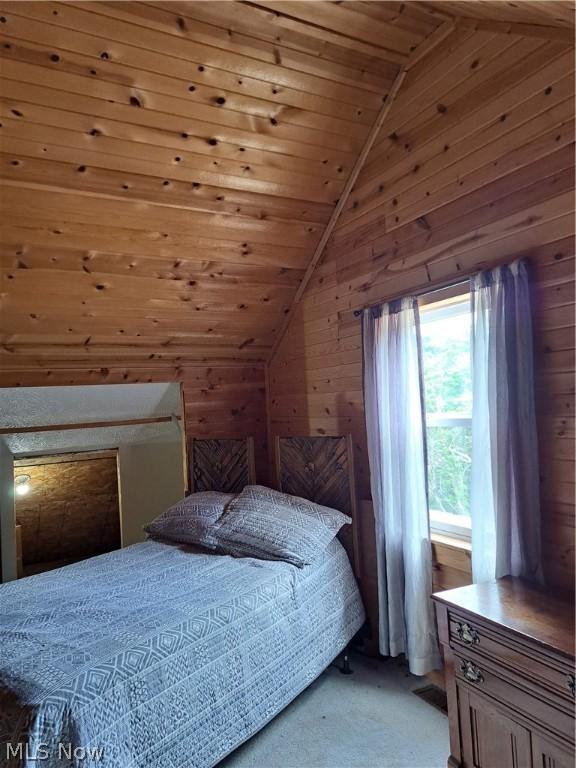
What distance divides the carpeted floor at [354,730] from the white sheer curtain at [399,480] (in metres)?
0.19

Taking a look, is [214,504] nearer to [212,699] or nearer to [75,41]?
[212,699]

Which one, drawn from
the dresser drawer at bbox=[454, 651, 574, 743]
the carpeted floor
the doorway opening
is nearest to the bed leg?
the carpeted floor

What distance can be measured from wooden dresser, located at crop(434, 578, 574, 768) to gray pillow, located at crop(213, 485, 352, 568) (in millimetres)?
979

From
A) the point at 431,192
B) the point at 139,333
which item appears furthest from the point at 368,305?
the point at 139,333

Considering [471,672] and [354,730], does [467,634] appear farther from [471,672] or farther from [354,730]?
[354,730]

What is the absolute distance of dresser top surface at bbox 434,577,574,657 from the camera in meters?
1.51

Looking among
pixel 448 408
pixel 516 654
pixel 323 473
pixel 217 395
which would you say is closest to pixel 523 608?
pixel 516 654

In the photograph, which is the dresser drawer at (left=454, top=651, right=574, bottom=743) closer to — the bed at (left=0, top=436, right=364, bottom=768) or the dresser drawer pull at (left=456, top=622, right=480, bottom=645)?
the dresser drawer pull at (left=456, top=622, right=480, bottom=645)

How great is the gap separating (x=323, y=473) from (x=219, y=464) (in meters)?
0.93

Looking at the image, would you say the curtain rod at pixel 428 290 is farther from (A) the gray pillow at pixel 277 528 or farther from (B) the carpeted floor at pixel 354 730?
(B) the carpeted floor at pixel 354 730

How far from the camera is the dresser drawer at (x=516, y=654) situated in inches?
55.6

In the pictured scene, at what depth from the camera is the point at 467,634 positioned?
1707mm

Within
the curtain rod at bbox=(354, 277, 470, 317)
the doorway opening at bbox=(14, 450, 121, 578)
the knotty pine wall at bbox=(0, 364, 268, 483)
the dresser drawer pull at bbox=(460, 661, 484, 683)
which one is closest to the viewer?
the dresser drawer pull at bbox=(460, 661, 484, 683)

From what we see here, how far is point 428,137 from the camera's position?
2467 millimetres
